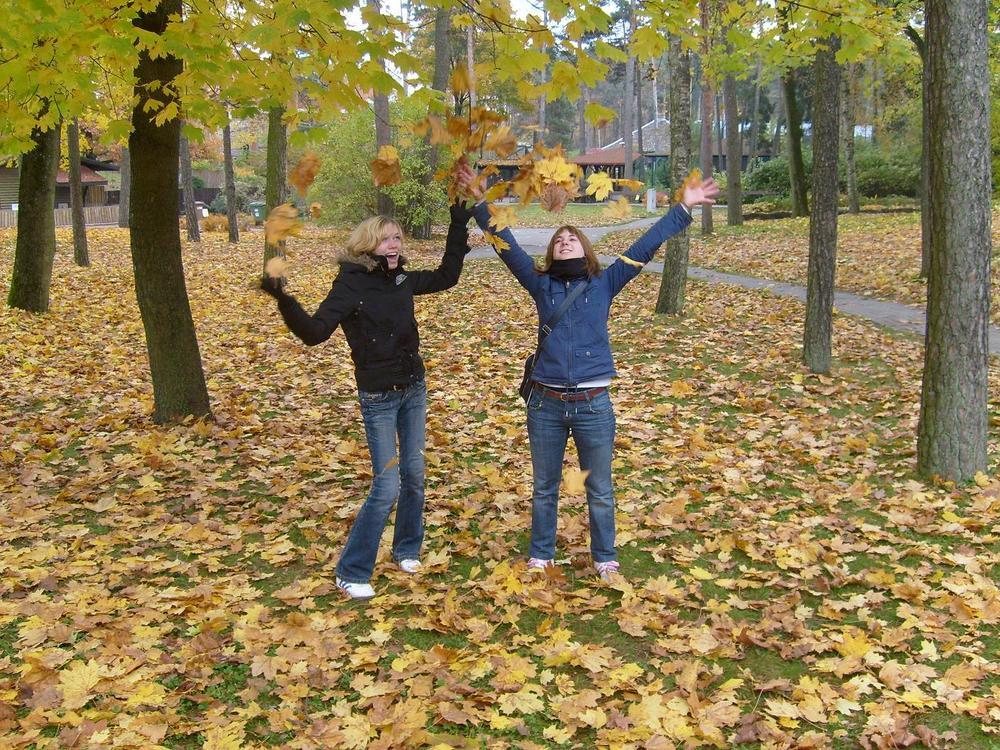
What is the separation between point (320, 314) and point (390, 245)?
51 cm

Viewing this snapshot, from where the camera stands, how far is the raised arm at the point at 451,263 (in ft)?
15.6

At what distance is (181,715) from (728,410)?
6109 mm

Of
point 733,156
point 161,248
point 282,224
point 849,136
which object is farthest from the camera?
point 849,136

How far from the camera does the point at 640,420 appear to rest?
820 cm

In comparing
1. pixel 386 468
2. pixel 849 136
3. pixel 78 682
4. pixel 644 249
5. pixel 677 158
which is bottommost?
pixel 78 682

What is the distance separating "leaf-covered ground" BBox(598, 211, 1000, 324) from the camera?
634 inches

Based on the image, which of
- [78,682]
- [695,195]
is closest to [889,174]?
[695,195]

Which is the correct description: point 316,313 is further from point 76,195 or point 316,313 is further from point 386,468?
point 76,195

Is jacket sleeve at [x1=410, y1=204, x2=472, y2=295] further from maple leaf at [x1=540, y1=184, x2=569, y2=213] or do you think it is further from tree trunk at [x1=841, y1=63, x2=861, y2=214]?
tree trunk at [x1=841, y1=63, x2=861, y2=214]

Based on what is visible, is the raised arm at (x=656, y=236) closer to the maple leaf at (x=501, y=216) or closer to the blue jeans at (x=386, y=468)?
the maple leaf at (x=501, y=216)

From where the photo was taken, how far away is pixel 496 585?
484cm

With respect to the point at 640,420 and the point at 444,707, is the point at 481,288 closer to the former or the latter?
the point at 640,420

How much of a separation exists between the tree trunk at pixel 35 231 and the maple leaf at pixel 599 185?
12252mm

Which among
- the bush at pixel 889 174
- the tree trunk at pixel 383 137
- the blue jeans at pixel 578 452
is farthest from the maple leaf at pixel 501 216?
the bush at pixel 889 174
